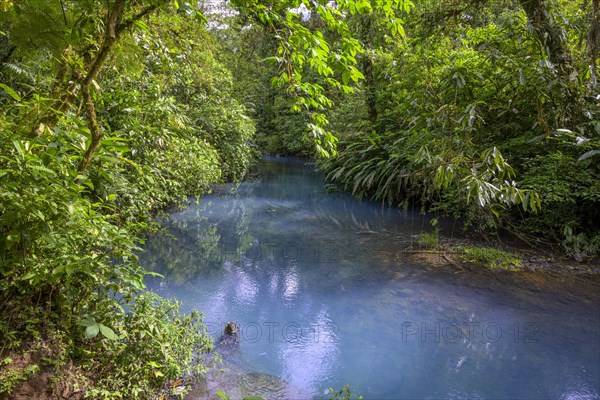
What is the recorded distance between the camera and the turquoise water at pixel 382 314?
13.0 ft

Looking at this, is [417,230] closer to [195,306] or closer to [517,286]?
[517,286]

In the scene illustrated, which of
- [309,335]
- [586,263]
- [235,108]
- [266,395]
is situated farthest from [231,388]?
[235,108]

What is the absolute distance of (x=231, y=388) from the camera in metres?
3.53

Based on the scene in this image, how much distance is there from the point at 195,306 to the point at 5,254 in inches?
126

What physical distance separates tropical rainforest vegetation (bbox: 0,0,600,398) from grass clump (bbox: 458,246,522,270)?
0.86m

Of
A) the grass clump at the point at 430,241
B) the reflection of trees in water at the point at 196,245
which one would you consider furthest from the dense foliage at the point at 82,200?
the grass clump at the point at 430,241

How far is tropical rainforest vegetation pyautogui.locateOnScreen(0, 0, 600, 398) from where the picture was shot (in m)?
2.15

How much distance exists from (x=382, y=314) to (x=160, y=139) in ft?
12.7

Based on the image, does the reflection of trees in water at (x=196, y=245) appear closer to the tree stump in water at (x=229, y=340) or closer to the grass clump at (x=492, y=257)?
the tree stump in water at (x=229, y=340)

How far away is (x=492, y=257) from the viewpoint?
6969 millimetres

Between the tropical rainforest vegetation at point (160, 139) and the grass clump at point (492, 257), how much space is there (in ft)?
2.82

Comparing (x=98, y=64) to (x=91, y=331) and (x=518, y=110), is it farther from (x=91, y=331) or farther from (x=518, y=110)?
(x=518, y=110)

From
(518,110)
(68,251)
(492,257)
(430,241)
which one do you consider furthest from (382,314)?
(518,110)

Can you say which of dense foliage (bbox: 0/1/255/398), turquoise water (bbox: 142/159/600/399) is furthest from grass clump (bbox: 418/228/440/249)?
dense foliage (bbox: 0/1/255/398)
